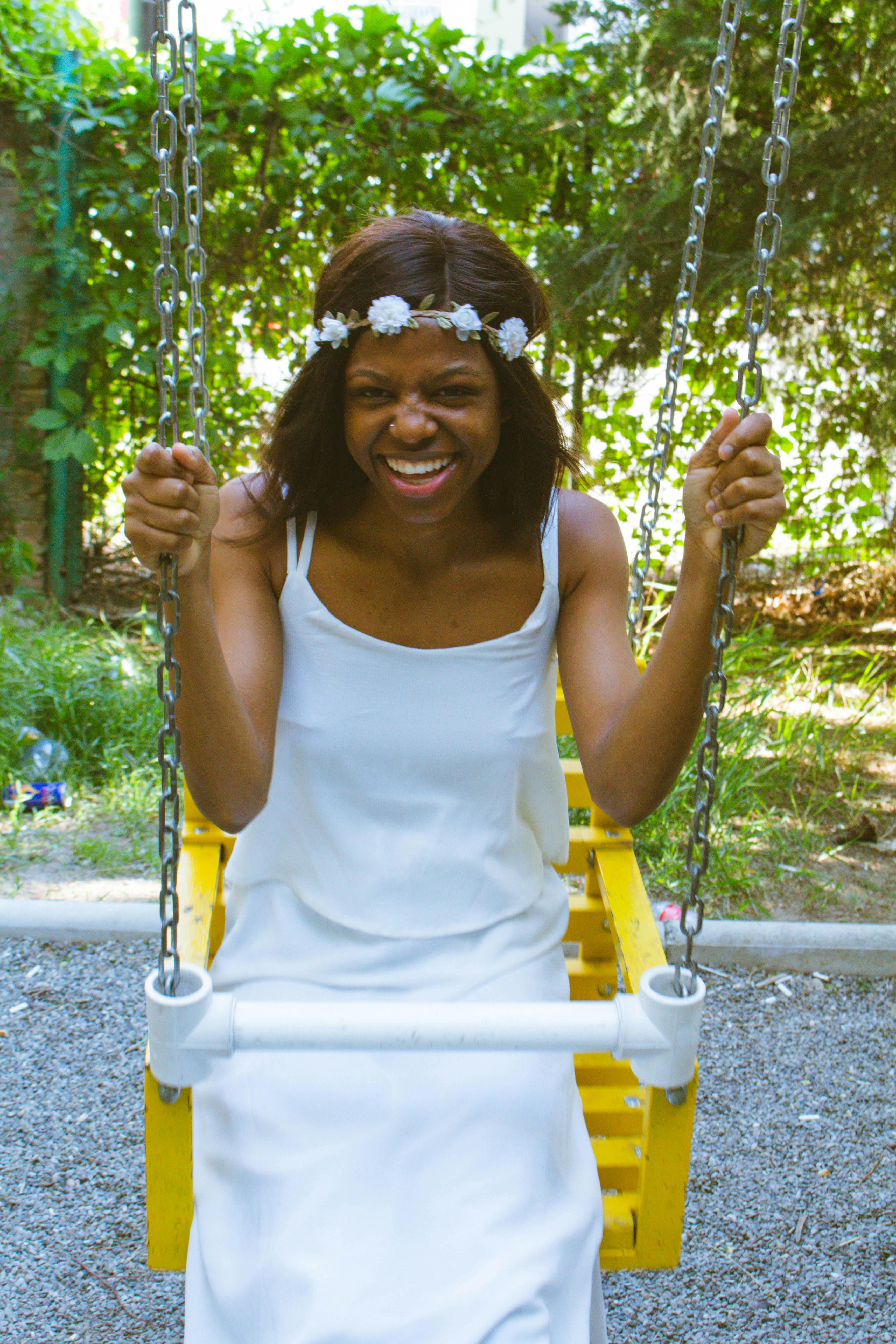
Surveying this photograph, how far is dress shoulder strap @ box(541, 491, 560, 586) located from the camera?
6.23 feet

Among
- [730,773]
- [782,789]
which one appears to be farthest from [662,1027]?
[782,789]

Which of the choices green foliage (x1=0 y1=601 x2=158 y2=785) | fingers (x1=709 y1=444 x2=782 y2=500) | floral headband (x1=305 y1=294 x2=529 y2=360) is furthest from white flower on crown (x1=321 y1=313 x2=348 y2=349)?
green foliage (x1=0 y1=601 x2=158 y2=785)

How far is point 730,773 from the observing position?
13.0 ft

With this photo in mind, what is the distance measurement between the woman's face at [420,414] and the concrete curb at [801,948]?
1.94 metres

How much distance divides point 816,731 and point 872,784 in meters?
0.28

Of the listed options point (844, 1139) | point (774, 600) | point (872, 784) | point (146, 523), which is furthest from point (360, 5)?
point (844, 1139)

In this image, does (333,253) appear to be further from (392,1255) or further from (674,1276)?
(674,1276)

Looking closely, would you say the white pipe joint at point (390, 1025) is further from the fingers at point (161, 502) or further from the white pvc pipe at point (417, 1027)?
the fingers at point (161, 502)

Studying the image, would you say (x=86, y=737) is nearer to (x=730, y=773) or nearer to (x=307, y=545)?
(x=730, y=773)

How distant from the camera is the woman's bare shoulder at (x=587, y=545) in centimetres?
192

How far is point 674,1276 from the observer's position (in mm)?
2246

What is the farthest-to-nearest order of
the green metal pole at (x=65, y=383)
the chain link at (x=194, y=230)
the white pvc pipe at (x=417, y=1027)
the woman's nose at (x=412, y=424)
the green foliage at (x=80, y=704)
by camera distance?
1. the green metal pole at (x=65, y=383)
2. the green foliage at (x=80, y=704)
3. the woman's nose at (x=412, y=424)
4. the chain link at (x=194, y=230)
5. the white pvc pipe at (x=417, y=1027)

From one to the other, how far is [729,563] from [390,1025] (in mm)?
649

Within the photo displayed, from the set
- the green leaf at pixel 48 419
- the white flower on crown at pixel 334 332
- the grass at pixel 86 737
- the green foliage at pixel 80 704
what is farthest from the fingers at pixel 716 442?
the green leaf at pixel 48 419
